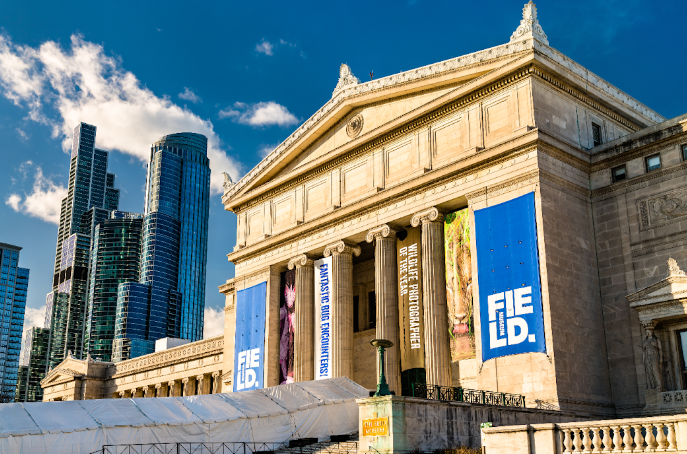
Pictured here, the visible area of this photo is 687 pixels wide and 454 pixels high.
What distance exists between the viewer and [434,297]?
37.2 m

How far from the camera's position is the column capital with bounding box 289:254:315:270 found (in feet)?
152

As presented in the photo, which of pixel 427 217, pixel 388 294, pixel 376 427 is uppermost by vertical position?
pixel 427 217

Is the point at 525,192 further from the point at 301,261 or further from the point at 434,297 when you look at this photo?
the point at 301,261

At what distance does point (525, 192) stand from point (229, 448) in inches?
695

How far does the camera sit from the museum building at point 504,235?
32.6 metres

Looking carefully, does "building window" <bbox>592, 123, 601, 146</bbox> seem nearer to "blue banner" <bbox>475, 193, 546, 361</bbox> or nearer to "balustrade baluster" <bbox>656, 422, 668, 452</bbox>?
"blue banner" <bbox>475, 193, 546, 361</bbox>

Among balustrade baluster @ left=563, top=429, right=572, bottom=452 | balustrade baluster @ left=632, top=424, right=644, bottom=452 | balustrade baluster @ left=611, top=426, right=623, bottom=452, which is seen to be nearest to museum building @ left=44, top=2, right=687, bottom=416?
balustrade baluster @ left=563, top=429, right=572, bottom=452

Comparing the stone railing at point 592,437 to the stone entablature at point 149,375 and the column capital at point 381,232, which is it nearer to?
the column capital at point 381,232

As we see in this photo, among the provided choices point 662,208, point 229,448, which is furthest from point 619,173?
point 229,448

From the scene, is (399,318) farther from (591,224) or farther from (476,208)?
(591,224)

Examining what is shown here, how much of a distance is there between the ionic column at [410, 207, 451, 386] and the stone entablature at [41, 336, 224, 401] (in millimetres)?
29307

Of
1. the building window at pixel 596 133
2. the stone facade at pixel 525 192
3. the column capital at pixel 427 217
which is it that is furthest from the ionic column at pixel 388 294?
the building window at pixel 596 133

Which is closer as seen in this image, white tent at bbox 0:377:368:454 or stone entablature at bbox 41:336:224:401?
white tent at bbox 0:377:368:454

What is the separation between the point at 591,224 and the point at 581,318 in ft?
17.4
